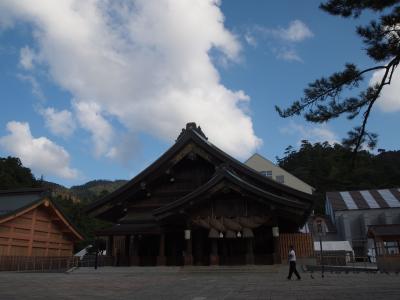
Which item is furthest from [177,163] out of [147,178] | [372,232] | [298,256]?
[372,232]

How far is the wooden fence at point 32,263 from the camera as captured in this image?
25.0 meters

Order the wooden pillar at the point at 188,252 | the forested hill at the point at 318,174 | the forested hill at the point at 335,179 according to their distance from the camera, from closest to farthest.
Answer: the wooden pillar at the point at 188,252, the forested hill at the point at 318,174, the forested hill at the point at 335,179

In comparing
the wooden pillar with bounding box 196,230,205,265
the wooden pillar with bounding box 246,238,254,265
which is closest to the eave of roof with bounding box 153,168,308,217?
the wooden pillar with bounding box 246,238,254,265

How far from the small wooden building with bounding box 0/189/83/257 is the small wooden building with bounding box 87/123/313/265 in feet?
29.8

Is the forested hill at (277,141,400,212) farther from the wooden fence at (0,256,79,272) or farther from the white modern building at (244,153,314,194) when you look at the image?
the wooden fence at (0,256,79,272)

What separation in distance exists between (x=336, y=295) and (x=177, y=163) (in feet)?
46.6

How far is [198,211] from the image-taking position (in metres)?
18.6

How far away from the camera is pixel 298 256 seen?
17.9 metres

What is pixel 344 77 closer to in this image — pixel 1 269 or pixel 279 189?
pixel 279 189

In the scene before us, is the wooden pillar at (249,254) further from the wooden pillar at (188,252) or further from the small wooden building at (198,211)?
the wooden pillar at (188,252)

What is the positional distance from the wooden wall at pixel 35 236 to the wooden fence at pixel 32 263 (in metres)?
1.30

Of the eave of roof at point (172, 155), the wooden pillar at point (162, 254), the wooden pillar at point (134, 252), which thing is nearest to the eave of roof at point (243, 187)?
the wooden pillar at point (162, 254)

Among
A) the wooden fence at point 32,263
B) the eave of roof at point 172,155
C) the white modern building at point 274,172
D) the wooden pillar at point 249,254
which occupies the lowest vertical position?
the wooden fence at point 32,263

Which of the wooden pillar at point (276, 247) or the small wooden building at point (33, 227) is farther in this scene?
the small wooden building at point (33, 227)
